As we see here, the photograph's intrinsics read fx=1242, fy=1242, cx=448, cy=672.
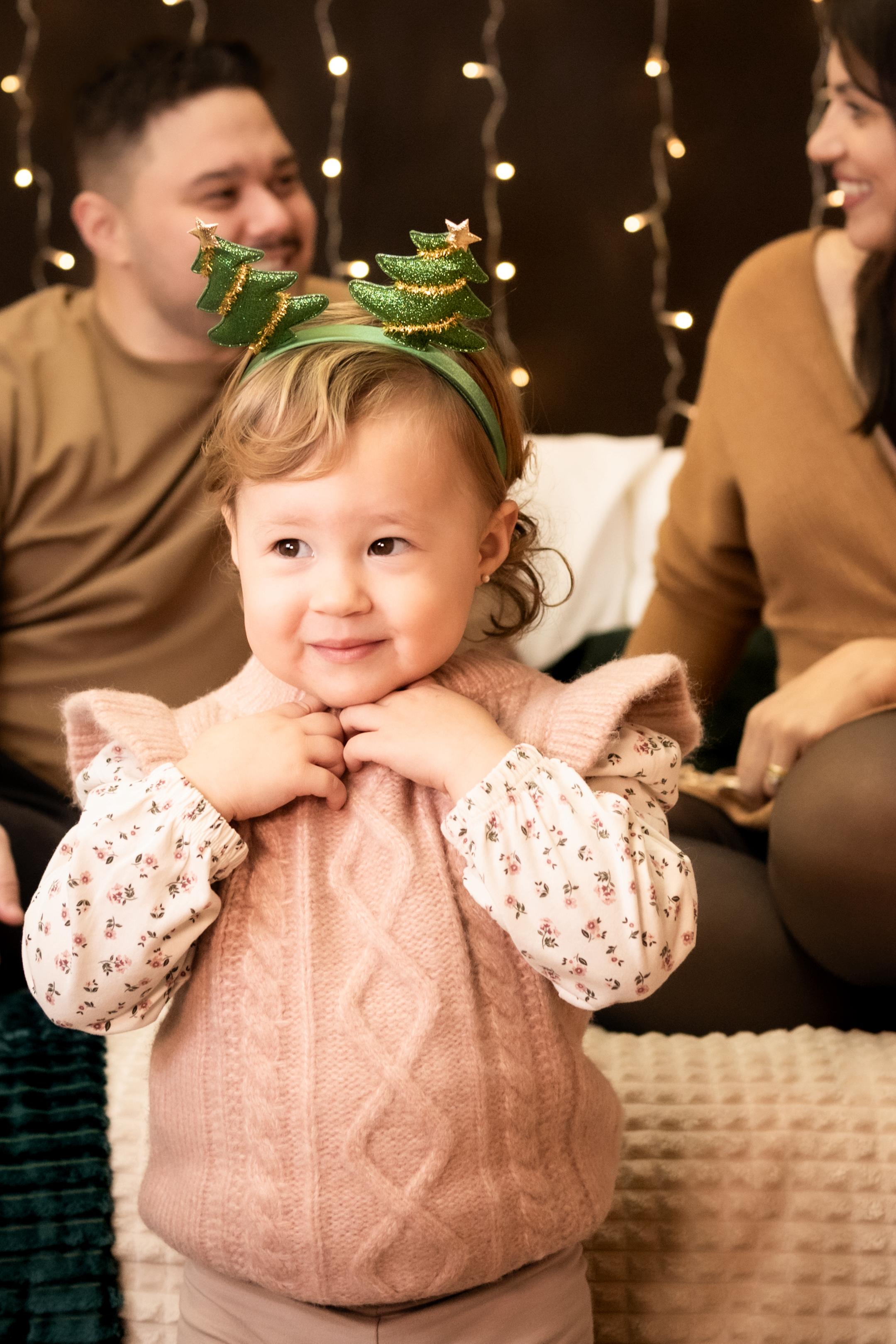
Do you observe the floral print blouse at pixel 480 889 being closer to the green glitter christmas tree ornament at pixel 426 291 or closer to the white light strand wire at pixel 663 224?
the green glitter christmas tree ornament at pixel 426 291

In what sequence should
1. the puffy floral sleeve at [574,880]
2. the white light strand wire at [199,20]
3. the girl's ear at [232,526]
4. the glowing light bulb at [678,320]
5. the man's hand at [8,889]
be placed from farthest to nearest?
the glowing light bulb at [678,320] < the white light strand wire at [199,20] < the man's hand at [8,889] < the girl's ear at [232,526] < the puffy floral sleeve at [574,880]

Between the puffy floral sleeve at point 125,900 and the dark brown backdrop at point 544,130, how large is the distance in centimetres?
134

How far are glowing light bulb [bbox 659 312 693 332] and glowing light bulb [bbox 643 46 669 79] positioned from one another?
36cm

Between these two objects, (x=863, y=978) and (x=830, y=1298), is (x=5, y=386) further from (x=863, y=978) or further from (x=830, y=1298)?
(x=830, y=1298)

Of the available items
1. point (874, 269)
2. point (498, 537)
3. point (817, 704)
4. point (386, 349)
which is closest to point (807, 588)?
point (817, 704)

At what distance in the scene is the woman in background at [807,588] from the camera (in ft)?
3.60

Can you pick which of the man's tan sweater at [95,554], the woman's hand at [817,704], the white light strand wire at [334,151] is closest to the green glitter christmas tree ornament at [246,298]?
the woman's hand at [817,704]

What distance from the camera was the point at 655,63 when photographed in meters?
1.94

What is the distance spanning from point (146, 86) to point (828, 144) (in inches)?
36.0

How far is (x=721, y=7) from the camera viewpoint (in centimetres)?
192

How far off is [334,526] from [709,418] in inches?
33.8

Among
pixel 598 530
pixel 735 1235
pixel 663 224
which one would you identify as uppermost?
pixel 663 224

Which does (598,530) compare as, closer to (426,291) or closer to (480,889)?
(426,291)

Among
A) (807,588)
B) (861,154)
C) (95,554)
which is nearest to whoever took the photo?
(861,154)
